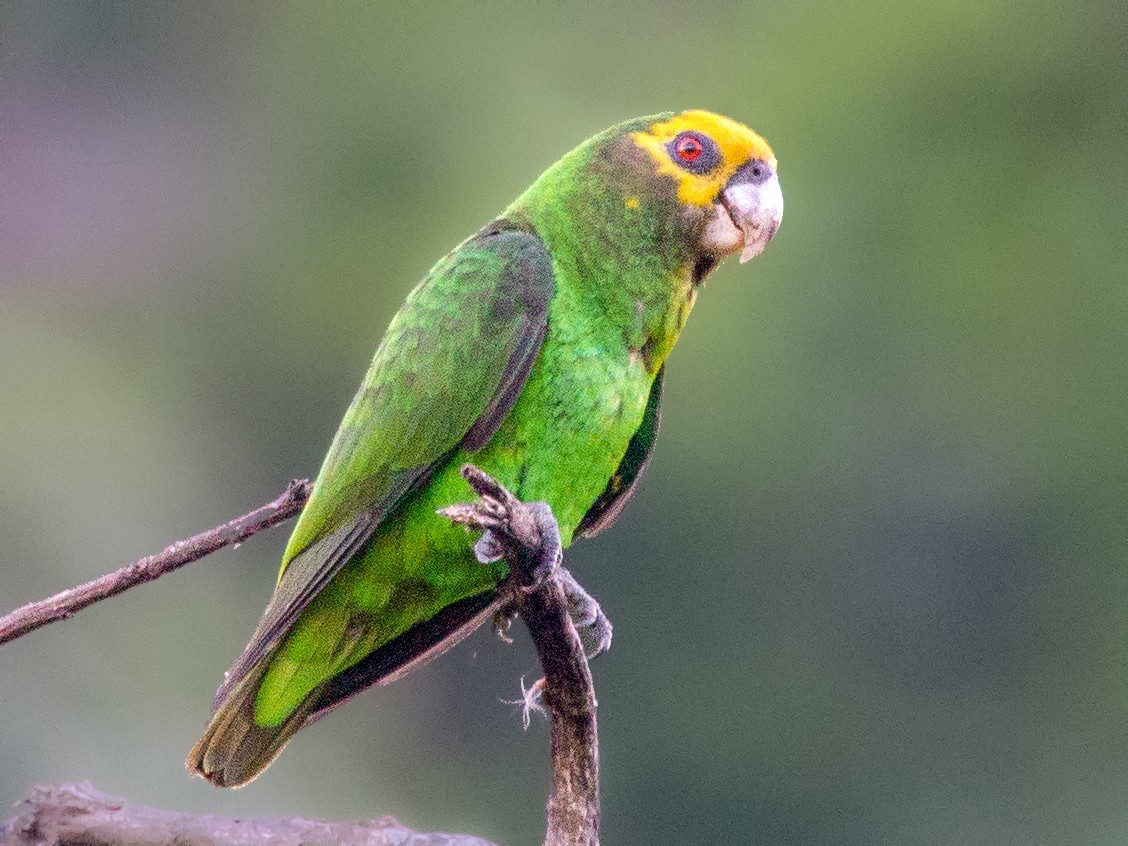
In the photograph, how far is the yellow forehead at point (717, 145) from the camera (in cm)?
316

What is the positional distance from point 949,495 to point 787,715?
1.93 metres

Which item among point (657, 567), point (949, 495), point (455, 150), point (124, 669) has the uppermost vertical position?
point (455, 150)

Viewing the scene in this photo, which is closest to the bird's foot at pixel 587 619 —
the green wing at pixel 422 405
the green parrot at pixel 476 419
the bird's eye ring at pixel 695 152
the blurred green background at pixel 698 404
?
the green parrot at pixel 476 419

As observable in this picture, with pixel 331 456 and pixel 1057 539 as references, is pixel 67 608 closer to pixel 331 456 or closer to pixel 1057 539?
pixel 331 456

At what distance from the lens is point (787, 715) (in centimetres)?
950

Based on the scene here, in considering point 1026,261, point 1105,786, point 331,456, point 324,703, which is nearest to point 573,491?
point 331,456

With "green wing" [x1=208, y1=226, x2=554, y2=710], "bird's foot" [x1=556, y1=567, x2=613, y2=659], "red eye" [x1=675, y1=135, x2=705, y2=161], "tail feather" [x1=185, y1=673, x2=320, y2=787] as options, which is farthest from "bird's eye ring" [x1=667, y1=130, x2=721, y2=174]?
"tail feather" [x1=185, y1=673, x2=320, y2=787]

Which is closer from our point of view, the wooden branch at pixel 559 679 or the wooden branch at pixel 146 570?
the wooden branch at pixel 146 570

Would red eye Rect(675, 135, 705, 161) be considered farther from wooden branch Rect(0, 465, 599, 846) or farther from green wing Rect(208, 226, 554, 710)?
wooden branch Rect(0, 465, 599, 846)

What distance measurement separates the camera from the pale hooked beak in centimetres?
314

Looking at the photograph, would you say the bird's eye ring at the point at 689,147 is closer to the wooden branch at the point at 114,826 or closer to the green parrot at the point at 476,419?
the green parrot at the point at 476,419

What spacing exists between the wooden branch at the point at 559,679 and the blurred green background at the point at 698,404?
5137mm

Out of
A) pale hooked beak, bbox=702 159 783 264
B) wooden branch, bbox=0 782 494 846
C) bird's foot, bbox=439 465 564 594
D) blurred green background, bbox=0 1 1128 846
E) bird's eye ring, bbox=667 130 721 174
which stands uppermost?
bird's eye ring, bbox=667 130 721 174

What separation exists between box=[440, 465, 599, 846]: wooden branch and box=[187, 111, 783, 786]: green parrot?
1.78 feet
